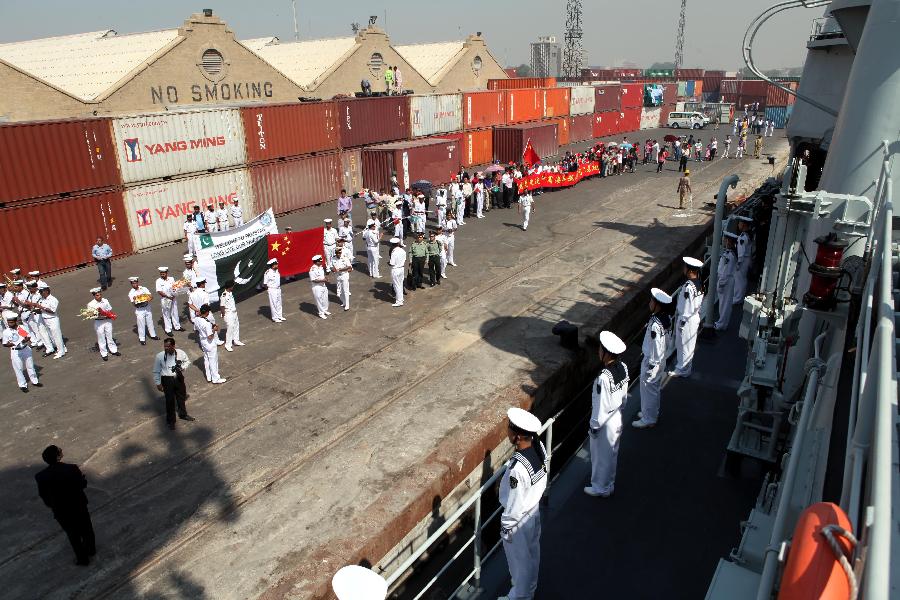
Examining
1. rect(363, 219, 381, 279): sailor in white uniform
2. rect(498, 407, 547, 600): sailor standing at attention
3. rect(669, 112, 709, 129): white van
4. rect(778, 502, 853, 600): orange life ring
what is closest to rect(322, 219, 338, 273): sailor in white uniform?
rect(363, 219, 381, 279): sailor in white uniform

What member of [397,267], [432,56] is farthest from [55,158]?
[432,56]

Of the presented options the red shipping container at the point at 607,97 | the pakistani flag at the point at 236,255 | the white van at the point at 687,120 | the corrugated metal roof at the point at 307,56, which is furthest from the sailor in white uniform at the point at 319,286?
the white van at the point at 687,120

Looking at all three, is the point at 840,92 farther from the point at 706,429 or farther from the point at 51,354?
the point at 51,354

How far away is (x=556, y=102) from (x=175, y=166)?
30.0m

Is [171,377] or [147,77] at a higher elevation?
[147,77]

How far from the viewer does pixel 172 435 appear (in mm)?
9719

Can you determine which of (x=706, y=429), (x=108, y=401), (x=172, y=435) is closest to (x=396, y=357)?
(x=172, y=435)

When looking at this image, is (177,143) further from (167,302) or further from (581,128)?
(581,128)

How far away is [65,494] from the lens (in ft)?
22.5

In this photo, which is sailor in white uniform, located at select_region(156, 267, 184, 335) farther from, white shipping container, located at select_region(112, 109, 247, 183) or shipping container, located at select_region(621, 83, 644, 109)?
shipping container, located at select_region(621, 83, 644, 109)

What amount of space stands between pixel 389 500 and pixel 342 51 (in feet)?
126

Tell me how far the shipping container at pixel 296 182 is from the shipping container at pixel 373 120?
1444 mm

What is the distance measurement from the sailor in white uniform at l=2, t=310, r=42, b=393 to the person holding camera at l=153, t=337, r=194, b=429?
3192mm

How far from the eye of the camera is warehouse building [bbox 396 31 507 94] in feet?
155
